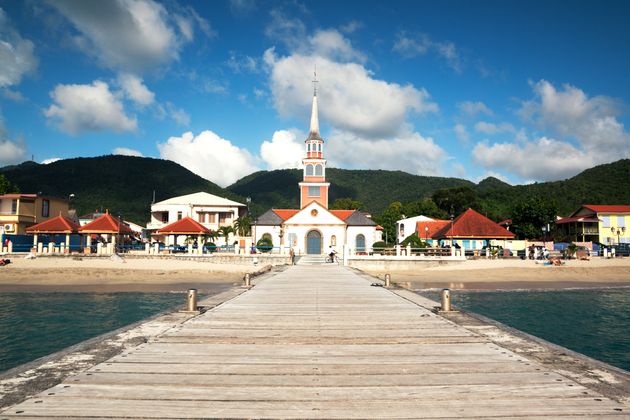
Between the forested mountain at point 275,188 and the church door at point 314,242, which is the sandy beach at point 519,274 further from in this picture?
the forested mountain at point 275,188

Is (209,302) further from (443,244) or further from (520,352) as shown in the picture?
(443,244)

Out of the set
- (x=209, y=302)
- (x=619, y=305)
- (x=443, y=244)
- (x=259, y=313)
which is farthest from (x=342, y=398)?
(x=443, y=244)

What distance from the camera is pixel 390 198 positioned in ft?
440

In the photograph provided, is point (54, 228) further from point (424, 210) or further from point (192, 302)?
point (424, 210)

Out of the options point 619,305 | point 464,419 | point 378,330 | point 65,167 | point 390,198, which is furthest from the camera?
point 390,198

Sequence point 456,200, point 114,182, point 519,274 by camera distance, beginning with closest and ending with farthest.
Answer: point 519,274
point 456,200
point 114,182

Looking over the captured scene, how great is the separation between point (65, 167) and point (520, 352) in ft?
421

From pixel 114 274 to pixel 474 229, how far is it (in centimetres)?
3917

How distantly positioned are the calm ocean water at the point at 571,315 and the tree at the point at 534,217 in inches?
1672

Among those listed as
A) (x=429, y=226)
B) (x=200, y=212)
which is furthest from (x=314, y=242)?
(x=429, y=226)

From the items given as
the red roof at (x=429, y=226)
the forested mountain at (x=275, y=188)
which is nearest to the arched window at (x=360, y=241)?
the red roof at (x=429, y=226)

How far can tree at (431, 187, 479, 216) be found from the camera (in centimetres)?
9825

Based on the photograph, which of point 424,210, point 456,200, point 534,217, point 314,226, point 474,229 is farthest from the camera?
point 456,200

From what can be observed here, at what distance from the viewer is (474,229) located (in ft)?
172
